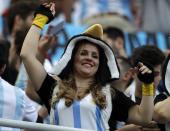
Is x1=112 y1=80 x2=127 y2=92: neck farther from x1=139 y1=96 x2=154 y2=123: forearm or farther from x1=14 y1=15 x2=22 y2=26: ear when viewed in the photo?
x1=14 y1=15 x2=22 y2=26: ear

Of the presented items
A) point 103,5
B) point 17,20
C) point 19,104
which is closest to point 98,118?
point 19,104

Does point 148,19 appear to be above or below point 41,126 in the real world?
above

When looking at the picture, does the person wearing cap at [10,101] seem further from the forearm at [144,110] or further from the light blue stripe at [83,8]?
the light blue stripe at [83,8]

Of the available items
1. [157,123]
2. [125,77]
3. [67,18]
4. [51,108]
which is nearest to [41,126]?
[51,108]

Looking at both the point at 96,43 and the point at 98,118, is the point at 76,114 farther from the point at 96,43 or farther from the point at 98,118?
the point at 96,43

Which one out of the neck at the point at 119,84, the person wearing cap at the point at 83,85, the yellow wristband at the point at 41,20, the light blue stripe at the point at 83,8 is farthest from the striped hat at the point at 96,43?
the light blue stripe at the point at 83,8

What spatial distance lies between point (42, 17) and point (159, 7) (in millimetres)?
4452

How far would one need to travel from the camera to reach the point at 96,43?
708 centimetres

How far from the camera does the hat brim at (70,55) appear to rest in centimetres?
701

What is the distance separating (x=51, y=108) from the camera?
689 centimetres

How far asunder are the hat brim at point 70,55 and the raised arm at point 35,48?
0.39 ft

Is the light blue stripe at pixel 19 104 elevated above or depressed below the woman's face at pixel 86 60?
below

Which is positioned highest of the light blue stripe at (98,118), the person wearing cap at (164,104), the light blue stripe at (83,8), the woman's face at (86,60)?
the light blue stripe at (83,8)

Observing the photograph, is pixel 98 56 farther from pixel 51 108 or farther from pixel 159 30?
pixel 159 30
